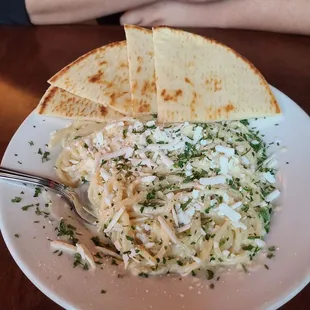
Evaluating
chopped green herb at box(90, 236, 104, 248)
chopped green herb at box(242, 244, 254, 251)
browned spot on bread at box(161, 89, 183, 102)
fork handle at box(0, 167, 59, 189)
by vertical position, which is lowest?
chopped green herb at box(90, 236, 104, 248)

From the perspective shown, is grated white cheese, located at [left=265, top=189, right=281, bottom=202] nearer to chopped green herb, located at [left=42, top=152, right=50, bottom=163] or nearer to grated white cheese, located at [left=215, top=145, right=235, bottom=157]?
grated white cheese, located at [left=215, top=145, right=235, bottom=157]

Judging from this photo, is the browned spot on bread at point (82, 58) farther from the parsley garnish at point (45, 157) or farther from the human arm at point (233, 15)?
the human arm at point (233, 15)

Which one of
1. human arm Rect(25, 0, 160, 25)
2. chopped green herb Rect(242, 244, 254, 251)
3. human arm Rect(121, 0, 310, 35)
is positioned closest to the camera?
chopped green herb Rect(242, 244, 254, 251)

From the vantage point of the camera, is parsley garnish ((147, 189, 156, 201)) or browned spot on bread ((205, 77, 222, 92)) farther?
browned spot on bread ((205, 77, 222, 92))

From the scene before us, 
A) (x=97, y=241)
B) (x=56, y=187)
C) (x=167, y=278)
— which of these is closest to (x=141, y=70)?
(x=56, y=187)

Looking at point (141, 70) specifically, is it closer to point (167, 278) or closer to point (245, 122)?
point (245, 122)

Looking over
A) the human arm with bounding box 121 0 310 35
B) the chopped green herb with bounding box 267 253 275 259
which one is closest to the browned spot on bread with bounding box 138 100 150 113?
the chopped green herb with bounding box 267 253 275 259
